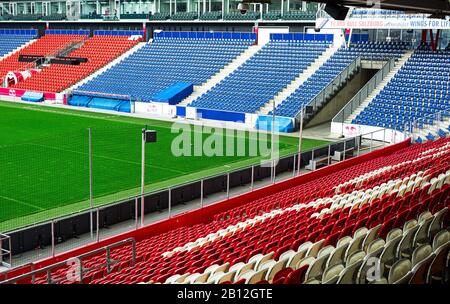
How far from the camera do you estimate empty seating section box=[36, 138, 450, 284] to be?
6746 millimetres

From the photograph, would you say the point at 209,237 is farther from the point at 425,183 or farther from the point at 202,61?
the point at 202,61

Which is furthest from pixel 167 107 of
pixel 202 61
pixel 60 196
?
pixel 60 196

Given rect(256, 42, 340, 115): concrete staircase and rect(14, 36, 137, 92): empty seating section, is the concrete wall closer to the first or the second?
rect(256, 42, 340, 115): concrete staircase

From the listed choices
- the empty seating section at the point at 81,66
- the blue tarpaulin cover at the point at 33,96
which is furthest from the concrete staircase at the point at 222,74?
the blue tarpaulin cover at the point at 33,96

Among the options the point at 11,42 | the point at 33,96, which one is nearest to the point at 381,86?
the point at 33,96

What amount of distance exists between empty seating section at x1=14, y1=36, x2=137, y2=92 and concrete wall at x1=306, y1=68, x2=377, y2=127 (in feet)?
69.9

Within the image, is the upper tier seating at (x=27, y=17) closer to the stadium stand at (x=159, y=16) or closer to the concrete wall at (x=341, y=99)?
the stadium stand at (x=159, y=16)

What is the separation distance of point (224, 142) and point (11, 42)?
37.6 metres

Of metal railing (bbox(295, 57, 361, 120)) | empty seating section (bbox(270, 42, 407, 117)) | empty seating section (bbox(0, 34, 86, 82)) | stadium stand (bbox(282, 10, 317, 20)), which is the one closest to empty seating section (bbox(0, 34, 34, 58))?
empty seating section (bbox(0, 34, 86, 82))

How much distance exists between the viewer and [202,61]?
43094mm

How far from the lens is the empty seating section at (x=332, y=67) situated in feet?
110

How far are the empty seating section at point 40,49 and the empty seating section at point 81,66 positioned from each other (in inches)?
73.6

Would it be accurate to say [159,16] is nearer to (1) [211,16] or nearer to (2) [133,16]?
(2) [133,16]

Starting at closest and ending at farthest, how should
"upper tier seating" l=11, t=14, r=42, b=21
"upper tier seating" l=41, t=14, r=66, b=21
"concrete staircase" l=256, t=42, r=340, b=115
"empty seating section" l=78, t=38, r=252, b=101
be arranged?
"concrete staircase" l=256, t=42, r=340, b=115
"empty seating section" l=78, t=38, r=252, b=101
"upper tier seating" l=41, t=14, r=66, b=21
"upper tier seating" l=11, t=14, r=42, b=21
